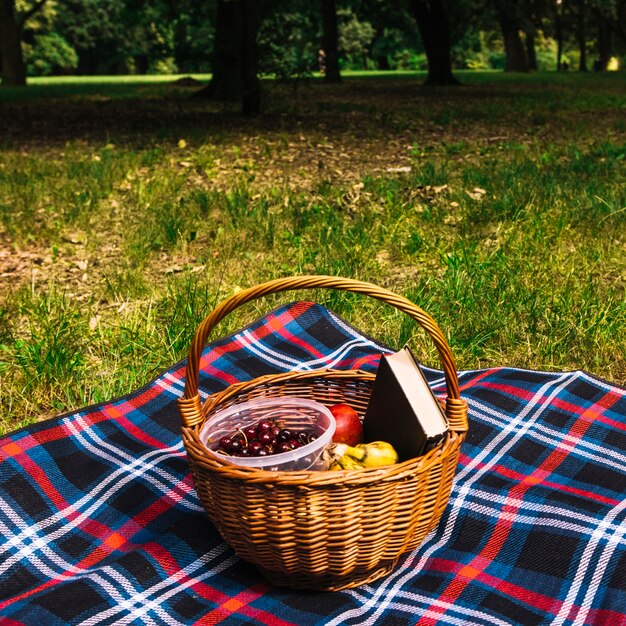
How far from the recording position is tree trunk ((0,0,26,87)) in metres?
23.5

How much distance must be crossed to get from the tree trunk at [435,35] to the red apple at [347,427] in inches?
776

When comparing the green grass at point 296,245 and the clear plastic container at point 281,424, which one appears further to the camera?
the green grass at point 296,245

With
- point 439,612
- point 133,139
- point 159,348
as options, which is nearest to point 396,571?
point 439,612

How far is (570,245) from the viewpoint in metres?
4.42

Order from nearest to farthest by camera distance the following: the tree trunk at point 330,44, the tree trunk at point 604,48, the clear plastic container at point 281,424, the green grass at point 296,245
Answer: the clear plastic container at point 281,424, the green grass at point 296,245, the tree trunk at point 330,44, the tree trunk at point 604,48

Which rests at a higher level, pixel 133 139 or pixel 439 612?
pixel 133 139

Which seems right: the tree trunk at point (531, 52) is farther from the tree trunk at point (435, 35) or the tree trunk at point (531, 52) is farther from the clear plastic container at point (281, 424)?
the clear plastic container at point (281, 424)

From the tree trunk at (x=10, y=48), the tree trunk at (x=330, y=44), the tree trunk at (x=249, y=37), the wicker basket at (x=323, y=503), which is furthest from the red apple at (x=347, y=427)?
the tree trunk at (x=10, y=48)

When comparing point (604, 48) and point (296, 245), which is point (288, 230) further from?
point (604, 48)

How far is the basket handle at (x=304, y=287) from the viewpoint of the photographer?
195 centimetres

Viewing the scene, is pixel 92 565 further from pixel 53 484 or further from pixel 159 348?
pixel 159 348

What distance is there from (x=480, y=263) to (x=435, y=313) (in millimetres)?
599

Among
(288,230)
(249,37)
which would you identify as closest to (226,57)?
(249,37)

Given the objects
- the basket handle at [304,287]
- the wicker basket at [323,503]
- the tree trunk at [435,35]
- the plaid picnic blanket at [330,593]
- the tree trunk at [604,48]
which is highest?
the tree trunk at [604,48]
